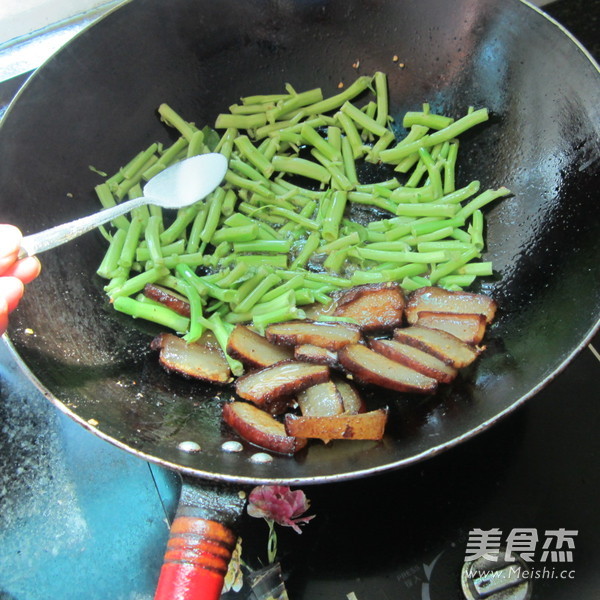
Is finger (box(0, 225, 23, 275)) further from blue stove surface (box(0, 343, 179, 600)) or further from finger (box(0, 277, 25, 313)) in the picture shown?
blue stove surface (box(0, 343, 179, 600))

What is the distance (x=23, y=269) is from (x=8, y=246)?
0.43 feet

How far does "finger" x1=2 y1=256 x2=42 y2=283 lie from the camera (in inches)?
62.4

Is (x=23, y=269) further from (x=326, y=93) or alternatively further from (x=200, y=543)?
(x=326, y=93)

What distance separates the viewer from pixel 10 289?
151cm

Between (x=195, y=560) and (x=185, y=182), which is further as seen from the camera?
(x=185, y=182)

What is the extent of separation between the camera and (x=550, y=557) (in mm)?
1762

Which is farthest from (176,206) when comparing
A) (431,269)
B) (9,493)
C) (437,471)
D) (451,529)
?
(451,529)

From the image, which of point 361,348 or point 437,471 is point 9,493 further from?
point 437,471

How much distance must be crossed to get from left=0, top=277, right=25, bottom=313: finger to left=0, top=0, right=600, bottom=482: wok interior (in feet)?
0.83

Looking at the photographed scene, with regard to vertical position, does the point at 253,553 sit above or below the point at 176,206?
below

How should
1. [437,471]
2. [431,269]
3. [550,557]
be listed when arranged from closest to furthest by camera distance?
1. [550,557]
2. [437,471]
3. [431,269]

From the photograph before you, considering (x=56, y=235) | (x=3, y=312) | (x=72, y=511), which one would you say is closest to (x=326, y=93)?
(x=56, y=235)

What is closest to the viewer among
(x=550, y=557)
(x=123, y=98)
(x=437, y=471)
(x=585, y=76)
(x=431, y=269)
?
(x=550, y=557)

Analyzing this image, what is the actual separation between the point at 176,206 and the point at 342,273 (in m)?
0.69
